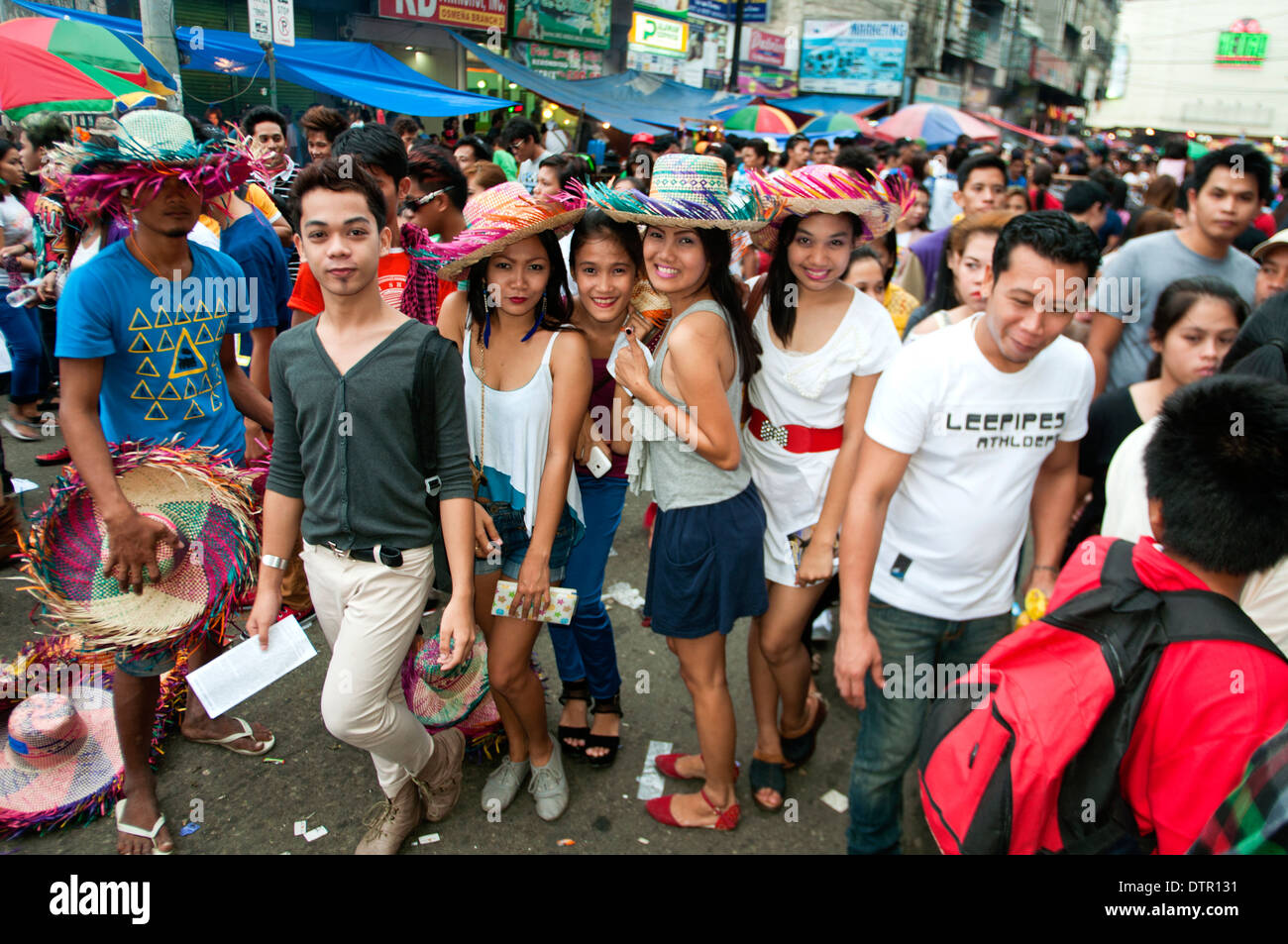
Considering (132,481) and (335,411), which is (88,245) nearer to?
(132,481)

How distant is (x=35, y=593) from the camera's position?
2.37 m

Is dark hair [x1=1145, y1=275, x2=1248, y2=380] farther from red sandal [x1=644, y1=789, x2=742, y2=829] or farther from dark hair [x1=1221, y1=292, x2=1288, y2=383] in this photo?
red sandal [x1=644, y1=789, x2=742, y2=829]

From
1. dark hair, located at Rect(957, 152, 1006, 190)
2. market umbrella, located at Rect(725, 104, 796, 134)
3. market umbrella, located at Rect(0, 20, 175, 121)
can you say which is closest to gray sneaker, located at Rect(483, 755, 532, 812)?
dark hair, located at Rect(957, 152, 1006, 190)

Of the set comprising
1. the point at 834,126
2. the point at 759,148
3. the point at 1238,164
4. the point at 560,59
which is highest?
the point at 560,59

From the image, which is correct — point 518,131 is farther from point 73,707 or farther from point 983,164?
point 73,707

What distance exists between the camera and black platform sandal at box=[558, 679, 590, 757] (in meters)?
3.06

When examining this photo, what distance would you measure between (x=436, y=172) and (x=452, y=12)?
16069 mm

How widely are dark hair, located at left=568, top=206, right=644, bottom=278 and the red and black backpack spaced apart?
1652 millimetres

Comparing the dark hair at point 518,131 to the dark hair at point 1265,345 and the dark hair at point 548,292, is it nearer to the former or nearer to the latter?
the dark hair at point 548,292

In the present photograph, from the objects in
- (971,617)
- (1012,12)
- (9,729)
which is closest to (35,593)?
(9,729)

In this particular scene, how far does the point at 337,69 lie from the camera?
11.8 metres

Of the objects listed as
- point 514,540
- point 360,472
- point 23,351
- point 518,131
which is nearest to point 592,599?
point 514,540

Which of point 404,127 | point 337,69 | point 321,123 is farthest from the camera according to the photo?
point 337,69

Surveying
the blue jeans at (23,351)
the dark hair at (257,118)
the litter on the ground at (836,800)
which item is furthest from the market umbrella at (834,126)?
the litter on the ground at (836,800)
